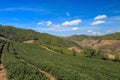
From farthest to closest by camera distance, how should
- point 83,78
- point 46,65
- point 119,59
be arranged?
point 119,59 → point 46,65 → point 83,78

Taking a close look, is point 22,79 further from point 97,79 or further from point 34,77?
point 97,79

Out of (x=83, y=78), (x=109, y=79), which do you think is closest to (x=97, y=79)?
(x=109, y=79)

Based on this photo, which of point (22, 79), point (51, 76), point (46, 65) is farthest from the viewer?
point (46, 65)

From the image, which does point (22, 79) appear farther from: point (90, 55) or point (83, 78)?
point (90, 55)

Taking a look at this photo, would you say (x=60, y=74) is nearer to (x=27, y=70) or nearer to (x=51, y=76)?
(x=51, y=76)

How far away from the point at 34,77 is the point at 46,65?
18291 mm

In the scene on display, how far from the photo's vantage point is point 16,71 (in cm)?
4469

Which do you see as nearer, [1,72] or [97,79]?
[97,79]

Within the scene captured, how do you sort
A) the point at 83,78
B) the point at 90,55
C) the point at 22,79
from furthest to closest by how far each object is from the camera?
the point at 90,55, the point at 83,78, the point at 22,79

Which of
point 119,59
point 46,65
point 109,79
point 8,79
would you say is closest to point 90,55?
point 119,59

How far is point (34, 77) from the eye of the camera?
39125mm

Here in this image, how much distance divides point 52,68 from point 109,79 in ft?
53.2

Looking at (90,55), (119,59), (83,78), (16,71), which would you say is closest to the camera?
(83,78)

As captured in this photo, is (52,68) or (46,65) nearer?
(52,68)
